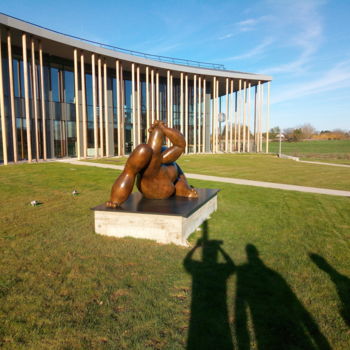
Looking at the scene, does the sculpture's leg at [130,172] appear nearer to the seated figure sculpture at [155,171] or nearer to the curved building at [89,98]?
the seated figure sculpture at [155,171]

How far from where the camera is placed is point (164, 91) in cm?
3616

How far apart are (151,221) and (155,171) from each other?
142cm

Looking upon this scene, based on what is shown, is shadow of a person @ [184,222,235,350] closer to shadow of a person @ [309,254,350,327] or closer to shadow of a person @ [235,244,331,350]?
shadow of a person @ [235,244,331,350]

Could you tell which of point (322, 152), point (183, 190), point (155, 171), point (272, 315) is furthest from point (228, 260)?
point (322, 152)

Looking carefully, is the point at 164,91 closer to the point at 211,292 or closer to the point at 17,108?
the point at 17,108

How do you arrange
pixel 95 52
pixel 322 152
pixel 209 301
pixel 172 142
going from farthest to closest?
1. pixel 322 152
2. pixel 95 52
3. pixel 172 142
4. pixel 209 301

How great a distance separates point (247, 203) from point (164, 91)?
29.0 m

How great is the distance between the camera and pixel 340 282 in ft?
14.4

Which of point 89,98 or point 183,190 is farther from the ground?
point 89,98

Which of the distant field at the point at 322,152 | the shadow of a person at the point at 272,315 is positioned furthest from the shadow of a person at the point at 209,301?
the distant field at the point at 322,152

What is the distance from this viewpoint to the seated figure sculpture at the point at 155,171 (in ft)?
20.8

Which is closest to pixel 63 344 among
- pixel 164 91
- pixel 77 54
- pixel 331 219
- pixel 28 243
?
pixel 28 243

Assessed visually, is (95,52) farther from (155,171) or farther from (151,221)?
(151,221)

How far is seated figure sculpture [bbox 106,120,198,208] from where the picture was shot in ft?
20.8
